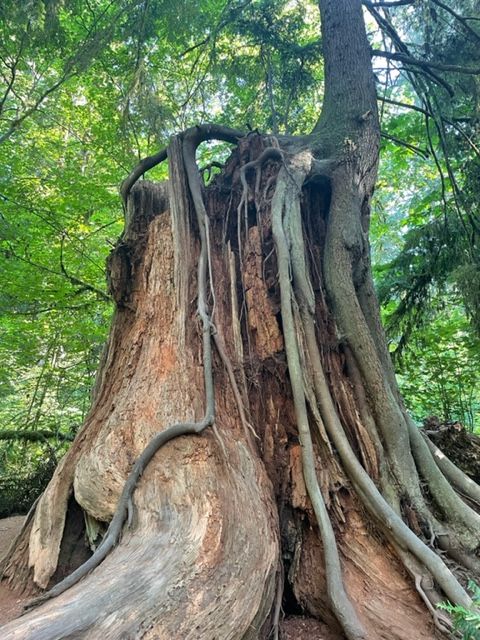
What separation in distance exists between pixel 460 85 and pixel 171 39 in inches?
154

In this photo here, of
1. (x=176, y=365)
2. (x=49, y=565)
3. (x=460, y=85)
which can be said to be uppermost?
(x=460, y=85)

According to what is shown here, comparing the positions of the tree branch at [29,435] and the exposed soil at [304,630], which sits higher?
the tree branch at [29,435]

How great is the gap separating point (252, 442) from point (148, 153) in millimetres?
5751

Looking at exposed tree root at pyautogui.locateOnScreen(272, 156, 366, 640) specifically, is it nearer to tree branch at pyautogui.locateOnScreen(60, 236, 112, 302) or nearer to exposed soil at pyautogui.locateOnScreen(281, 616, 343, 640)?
exposed soil at pyautogui.locateOnScreen(281, 616, 343, 640)

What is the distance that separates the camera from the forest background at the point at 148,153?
4.85 metres

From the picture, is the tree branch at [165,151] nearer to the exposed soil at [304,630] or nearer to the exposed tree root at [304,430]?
the exposed tree root at [304,430]

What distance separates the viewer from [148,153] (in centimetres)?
674

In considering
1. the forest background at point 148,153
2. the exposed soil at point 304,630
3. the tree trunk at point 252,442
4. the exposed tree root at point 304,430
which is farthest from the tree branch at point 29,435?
the exposed soil at point 304,630

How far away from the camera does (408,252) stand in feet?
18.1

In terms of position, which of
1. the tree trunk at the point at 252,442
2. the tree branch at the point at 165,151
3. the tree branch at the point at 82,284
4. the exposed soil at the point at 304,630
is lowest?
the exposed soil at the point at 304,630

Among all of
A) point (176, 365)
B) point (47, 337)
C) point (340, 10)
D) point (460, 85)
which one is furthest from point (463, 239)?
point (47, 337)

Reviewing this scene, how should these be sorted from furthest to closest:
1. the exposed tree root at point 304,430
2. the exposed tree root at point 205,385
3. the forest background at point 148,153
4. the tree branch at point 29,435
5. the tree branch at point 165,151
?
the tree branch at point 29,435
the forest background at point 148,153
the tree branch at point 165,151
the exposed tree root at point 304,430
the exposed tree root at point 205,385

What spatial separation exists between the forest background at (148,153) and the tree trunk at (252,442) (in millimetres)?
1414

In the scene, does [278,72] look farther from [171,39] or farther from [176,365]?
[176,365]
